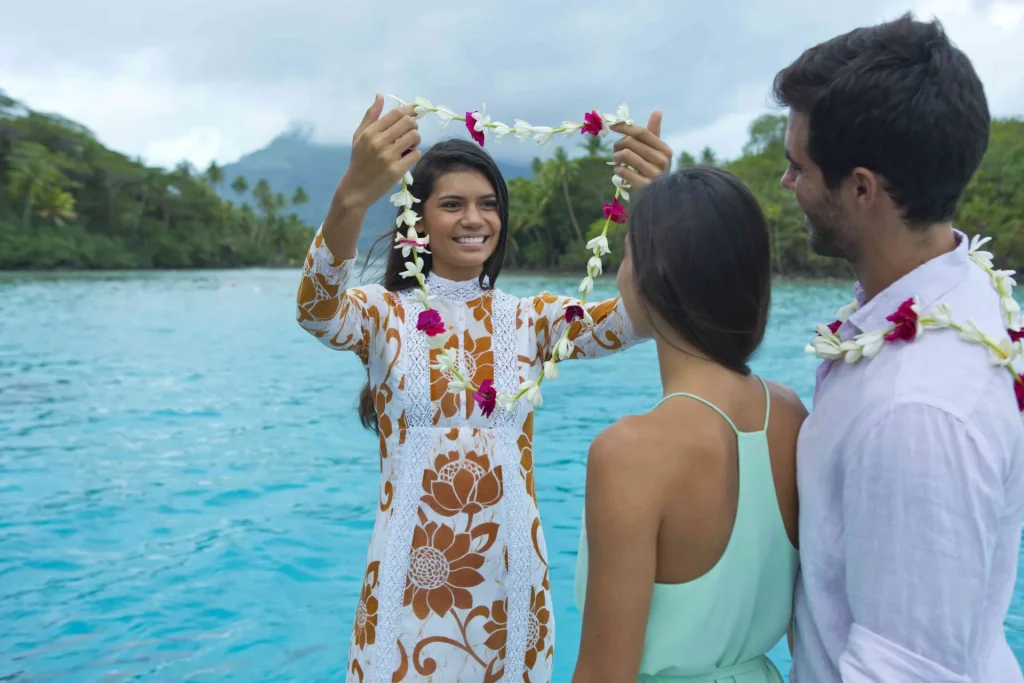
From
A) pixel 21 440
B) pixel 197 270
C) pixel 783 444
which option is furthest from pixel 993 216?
pixel 197 270

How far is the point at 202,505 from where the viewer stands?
646cm

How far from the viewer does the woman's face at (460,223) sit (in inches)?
87.0

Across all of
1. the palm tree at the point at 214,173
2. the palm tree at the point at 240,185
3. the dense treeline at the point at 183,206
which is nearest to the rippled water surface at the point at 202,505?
the dense treeline at the point at 183,206

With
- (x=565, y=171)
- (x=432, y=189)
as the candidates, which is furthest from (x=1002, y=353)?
(x=565, y=171)

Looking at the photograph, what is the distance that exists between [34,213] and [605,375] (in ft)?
158

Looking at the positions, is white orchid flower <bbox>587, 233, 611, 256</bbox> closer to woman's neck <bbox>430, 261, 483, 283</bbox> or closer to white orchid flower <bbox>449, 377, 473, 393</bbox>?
woman's neck <bbox>430, 261, 483, 283</bbox>

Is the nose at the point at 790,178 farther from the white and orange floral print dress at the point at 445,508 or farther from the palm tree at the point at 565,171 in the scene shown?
the palm tree at the point at 565,171

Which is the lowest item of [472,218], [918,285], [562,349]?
[562,349]

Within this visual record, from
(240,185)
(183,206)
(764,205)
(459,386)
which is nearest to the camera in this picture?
(459,386)

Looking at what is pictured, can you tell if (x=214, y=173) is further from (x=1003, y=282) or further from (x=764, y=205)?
(x=1003, y=282)

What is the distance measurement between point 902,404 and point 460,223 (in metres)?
1.38

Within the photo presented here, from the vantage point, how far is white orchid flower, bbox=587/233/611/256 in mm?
2148

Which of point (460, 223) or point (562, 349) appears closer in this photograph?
point (562, 349)

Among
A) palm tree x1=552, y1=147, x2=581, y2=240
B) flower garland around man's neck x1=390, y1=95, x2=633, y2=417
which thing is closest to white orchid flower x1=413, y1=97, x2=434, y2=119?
flower garland around man's neck x1=390, y1=95, x2=633, y2=417
